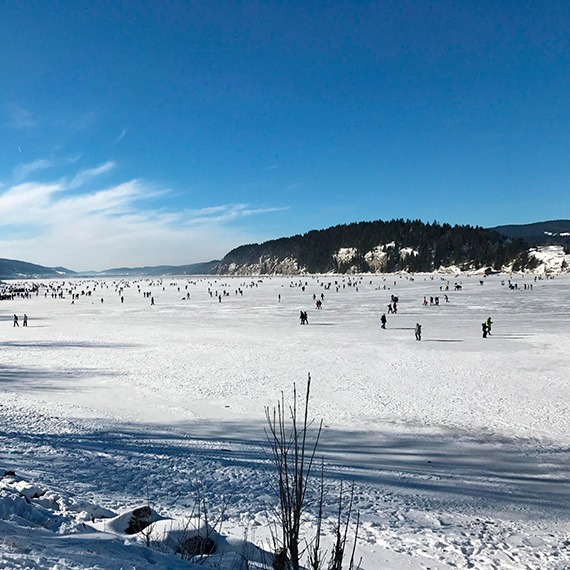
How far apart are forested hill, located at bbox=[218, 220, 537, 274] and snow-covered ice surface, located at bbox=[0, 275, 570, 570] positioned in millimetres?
121077

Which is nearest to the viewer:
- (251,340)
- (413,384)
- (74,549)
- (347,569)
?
(74,549)

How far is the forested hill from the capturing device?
134 meters

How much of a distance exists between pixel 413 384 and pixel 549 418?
151 inches

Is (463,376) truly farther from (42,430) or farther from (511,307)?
(511,307)

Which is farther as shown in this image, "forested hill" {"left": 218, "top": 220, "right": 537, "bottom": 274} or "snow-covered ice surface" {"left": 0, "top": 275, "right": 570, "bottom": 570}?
"forested hill" {"left": 218, "top": 220, "right": 537, "bottom": 274}

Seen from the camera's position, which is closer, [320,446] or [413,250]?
[320,446]

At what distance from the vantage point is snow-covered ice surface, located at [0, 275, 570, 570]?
15.0 ft

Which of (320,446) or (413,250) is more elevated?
(413,250)

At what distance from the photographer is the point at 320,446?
8164 millimetres

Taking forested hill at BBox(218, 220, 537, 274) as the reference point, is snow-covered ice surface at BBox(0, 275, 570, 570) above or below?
below

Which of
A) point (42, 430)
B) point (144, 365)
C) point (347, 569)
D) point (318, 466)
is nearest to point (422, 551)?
point (347, 569)

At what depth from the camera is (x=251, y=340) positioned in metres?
21.7

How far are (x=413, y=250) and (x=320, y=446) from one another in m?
164

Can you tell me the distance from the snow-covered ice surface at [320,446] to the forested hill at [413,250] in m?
121
